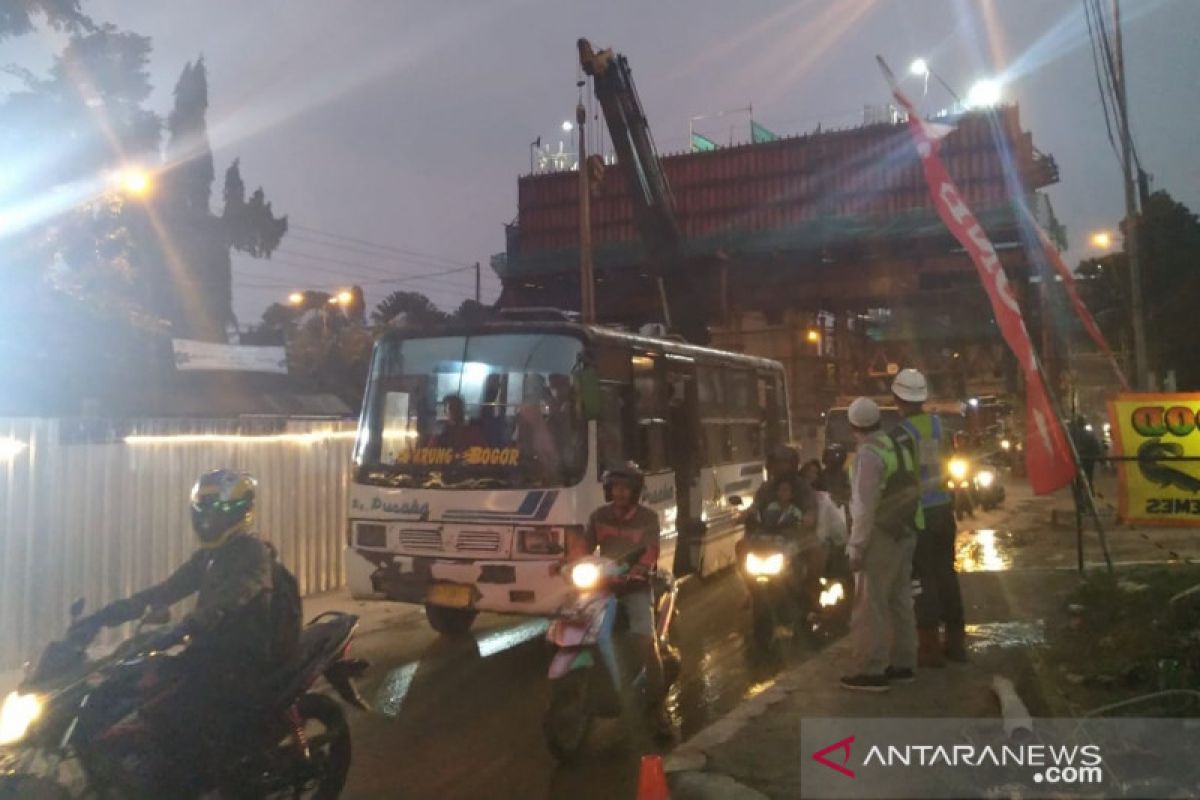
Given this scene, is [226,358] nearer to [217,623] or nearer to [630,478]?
[630,478]

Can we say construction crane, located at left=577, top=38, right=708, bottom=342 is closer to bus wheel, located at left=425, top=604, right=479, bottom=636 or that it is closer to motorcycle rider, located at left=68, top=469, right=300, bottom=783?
bus wheel, located at left=425, top=604, right=479, bottom=636

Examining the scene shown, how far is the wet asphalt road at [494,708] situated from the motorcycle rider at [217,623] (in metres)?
1.39

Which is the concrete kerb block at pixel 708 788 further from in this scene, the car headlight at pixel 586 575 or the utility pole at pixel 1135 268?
the utility pole at pixel 1135 268

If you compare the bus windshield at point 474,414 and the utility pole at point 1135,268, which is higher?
the utility pole at point 1135,268

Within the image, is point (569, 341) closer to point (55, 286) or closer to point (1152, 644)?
point (1152, 644)

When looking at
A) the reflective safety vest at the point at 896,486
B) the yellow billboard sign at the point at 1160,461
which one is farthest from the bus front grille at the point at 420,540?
the yellow billboard sign at the point at 1160,461

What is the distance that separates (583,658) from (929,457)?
9.50 ft

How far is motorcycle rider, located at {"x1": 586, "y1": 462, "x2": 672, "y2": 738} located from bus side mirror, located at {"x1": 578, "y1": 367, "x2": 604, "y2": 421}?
4.00 ft

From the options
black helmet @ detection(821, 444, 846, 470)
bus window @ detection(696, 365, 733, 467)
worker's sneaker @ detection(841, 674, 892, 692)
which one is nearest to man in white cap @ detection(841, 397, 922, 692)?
worker's sneaker @ detection(841, 674, 892, 692)

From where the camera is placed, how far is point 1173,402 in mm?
10828

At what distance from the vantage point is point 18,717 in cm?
387

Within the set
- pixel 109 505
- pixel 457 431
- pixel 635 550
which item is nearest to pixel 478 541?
pixel 457 431

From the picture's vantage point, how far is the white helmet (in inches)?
265

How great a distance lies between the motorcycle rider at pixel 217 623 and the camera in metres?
4.25
